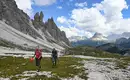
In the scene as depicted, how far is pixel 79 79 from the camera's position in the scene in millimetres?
30219

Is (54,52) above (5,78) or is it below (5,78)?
above

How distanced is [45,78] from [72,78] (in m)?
3.90

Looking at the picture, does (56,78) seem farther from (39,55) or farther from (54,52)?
(54,52)

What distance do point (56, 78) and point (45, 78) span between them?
1646mm

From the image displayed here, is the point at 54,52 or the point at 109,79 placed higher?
the point at 54,52

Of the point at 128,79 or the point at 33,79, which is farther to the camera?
the point at 128,79

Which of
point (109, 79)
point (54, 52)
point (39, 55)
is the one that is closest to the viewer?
point (109, 79)

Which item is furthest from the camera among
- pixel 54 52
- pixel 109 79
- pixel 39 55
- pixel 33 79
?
pixel 54 52

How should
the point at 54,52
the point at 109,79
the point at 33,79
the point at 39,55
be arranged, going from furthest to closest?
1. the point at 54,52
2. the point at 39,55
3. the point at 109,79
4. the point at 33,79

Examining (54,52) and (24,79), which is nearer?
(24,79)

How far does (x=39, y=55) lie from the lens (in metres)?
39.8

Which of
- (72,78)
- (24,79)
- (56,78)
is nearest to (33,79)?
(24,79)

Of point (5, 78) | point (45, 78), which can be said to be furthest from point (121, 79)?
point (5, 78)

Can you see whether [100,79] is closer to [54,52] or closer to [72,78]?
[72,78]
